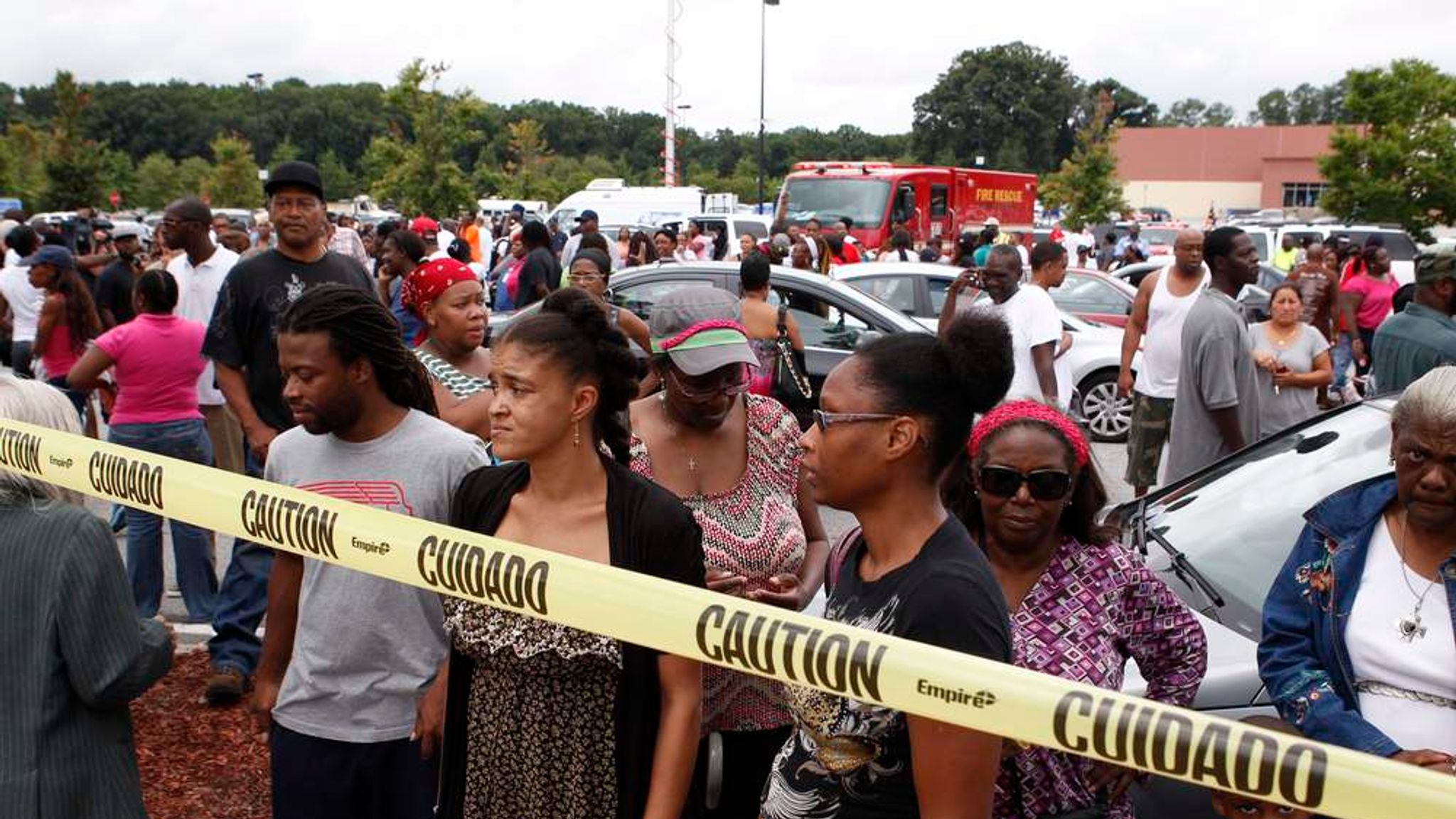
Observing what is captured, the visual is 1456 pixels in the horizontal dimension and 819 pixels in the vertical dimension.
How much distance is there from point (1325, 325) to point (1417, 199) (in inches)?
1032

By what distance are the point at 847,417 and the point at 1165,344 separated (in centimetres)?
559

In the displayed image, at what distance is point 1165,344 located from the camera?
7590mm

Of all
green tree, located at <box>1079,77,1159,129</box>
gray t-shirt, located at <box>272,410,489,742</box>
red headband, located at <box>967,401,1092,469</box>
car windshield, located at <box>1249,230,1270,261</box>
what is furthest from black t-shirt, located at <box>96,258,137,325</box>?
green tree, located at <box>1079,77,1159,129</box>

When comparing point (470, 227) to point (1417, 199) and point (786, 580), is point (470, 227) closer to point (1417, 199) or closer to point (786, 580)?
point (786, 580)

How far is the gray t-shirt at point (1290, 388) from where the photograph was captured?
7.43 metres

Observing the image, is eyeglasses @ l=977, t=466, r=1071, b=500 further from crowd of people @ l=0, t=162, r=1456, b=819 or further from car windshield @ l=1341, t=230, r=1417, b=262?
car windshield @ l=1341, t=230, r=1417, b=262

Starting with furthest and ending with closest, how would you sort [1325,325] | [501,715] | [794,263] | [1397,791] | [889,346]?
[794,263] → [1325,325] → [501,715] → [889,346] → [1397,791]

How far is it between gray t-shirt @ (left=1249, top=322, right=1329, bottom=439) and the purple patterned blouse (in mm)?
4777

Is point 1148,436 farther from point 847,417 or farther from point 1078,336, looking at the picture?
point 847,417

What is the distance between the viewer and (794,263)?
53.5ft

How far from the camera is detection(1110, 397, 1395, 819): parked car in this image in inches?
145

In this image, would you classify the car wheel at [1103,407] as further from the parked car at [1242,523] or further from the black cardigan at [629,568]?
the black cardigan at [629,568]

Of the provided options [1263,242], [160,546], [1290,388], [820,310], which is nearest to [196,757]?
[160,546]

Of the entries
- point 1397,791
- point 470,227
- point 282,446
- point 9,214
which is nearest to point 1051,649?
point 1397,791
